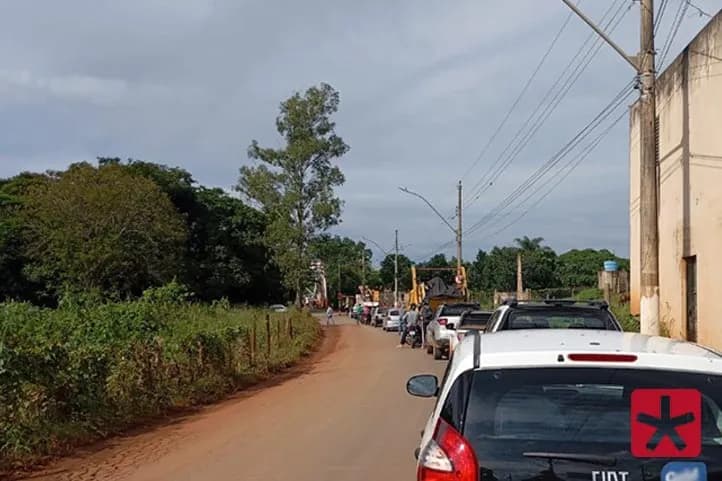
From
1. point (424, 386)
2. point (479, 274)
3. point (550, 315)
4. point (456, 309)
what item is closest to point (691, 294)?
point (456, 309)

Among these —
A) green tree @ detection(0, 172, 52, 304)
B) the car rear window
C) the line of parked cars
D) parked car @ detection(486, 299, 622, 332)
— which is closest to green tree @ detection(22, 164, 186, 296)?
green tree @ detection(0, 172, 52, 304)

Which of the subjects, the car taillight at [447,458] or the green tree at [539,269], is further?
the green tree at [539,269]

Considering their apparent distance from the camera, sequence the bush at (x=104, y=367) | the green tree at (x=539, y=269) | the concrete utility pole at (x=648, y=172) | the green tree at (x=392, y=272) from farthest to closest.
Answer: the green tree at (x=392, y=272) → the green tree at (x=539, y=269) → the concrete utility pole at (x=648, y=172) → the bush at (x=104, y=367)

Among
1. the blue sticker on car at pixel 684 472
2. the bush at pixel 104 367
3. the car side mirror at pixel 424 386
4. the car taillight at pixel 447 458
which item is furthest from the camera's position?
the bush at pixel 104 367

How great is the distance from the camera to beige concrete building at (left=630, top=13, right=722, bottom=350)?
19.1 meters

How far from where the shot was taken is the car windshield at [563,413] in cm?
400

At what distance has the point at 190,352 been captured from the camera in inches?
645

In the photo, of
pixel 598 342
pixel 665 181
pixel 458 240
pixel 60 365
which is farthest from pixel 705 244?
pixel 458 240

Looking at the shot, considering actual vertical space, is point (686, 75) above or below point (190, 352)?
above

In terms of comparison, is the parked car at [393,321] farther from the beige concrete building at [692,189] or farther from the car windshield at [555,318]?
the car windshield at [555,318]

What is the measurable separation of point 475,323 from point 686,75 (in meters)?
7.43

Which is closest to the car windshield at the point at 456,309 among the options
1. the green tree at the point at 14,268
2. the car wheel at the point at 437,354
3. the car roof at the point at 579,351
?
the car wheel at the point at 437,354

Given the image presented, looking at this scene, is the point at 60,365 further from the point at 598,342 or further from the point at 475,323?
the point at 475,323

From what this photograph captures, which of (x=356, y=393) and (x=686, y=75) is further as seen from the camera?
(x=686, y=75)
